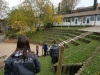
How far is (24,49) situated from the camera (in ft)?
8.58

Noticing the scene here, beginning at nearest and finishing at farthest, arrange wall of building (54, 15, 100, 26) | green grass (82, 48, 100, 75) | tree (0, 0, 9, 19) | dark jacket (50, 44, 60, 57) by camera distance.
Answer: green grass (82, 48, 100, 75), dark jacket (50, 44, 60, 57), wall of building (54, 15, 100, 26), tree (0, 0, 9, 19)

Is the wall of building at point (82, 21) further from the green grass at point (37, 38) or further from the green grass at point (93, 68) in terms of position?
the green grass at point (93, 68)

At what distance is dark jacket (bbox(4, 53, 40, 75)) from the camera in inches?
102

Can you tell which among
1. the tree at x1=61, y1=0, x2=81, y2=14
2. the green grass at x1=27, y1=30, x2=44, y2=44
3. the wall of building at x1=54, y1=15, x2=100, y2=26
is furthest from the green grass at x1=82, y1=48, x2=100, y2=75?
the tree at x1=61, y1=0, x2=81, y2=14

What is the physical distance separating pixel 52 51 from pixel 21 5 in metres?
23.8

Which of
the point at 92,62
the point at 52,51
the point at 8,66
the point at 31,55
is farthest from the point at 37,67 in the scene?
the point at 52,51

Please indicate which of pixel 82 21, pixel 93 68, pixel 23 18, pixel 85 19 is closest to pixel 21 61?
pixel 93 68

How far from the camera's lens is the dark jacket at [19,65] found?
8.53 feet

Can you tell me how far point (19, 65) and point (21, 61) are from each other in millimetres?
85

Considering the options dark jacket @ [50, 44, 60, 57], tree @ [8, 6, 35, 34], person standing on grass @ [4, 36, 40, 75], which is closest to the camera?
person standing on grass @ [4, 36, 40, 75]

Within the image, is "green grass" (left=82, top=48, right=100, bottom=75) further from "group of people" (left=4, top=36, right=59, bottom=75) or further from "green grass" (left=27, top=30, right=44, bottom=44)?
"green grass" (left=27, top=30, right=44, bottom=44)

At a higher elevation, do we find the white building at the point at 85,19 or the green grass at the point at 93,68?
the white building at the point at 85,19

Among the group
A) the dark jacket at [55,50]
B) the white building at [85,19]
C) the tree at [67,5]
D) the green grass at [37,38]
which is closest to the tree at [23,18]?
the green grass at [37,38]

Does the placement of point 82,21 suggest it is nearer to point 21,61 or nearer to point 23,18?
point 23,18
